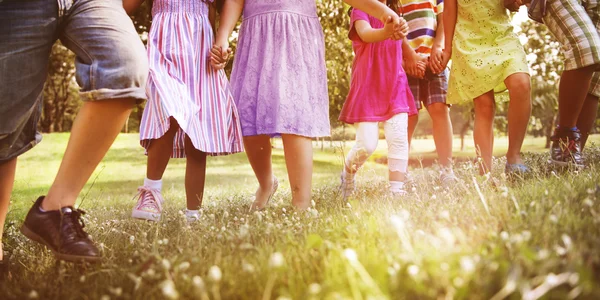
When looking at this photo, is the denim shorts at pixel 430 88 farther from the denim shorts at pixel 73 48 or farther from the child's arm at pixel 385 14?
the denim shorts at pixel 73 48

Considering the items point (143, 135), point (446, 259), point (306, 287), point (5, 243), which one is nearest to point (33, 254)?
point (5, 243)

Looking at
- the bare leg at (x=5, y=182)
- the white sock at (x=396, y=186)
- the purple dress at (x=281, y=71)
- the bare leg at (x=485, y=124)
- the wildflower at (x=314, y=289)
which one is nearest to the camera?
the wildflower at (x=314, y=289)

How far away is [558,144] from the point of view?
4402mm

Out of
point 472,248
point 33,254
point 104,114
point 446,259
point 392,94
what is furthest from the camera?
point 392,94

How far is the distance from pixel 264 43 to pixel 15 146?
187cm

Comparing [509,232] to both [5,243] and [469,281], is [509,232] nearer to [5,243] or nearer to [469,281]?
[469,281]

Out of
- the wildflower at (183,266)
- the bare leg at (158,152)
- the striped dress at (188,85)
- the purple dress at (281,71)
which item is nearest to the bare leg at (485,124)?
the purple dress at (281,71)

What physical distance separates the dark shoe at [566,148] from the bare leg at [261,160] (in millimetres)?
2478

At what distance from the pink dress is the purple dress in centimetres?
57

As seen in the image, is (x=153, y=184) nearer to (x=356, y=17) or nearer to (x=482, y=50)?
(x=356, y=17)

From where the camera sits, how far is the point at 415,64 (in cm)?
480

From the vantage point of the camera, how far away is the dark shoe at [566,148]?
4208 millimetres

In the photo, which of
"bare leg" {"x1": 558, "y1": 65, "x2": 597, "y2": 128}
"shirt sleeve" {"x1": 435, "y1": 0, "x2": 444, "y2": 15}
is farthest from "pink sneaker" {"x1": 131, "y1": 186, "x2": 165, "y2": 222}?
"bare leg" {"x1": 558, "y1": 65, "x2": 597, "y2": 128}

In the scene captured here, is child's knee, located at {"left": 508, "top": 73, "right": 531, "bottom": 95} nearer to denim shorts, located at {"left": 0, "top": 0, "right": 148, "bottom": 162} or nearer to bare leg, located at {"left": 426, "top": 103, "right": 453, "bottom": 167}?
bare leg, located at {"left": 426, "top": 103, "right": 453, "bottom": 167}
